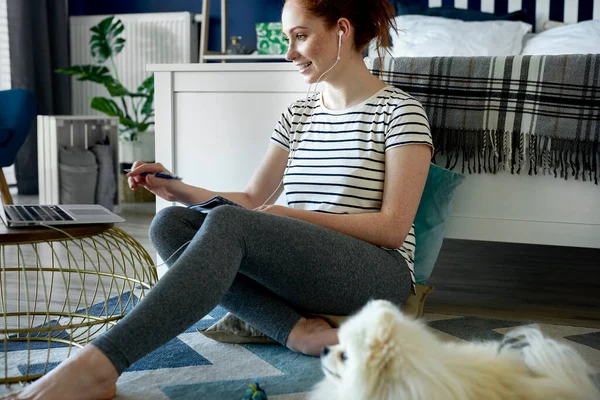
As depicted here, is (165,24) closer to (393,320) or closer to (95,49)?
(95,49)

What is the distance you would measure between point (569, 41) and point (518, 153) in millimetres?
1516

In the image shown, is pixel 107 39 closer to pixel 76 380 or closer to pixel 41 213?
pixel 41 213

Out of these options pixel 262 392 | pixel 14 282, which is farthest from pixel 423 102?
pixel 14 282

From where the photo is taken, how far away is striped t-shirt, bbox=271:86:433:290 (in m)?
1.48

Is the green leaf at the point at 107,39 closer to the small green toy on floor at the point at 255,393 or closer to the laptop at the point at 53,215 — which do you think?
the laptop at the point at 53,215

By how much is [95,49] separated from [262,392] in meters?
4.41

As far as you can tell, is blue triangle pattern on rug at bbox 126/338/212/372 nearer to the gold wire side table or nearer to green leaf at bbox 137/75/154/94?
the gold wire side table

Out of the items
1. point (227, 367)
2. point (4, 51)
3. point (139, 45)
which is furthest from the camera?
point (139, 45)

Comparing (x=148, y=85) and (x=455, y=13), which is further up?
(x=455, y=13)

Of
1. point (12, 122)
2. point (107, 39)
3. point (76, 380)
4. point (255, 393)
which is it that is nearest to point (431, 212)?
point (255, 393)

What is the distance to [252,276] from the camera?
54.4 inches

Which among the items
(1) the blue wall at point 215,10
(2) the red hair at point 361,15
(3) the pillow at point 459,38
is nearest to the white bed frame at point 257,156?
(2) the red hair at point 361,15

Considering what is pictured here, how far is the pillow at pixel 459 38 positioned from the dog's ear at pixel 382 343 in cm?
248

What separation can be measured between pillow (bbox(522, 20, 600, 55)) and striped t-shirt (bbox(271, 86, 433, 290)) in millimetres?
1773
